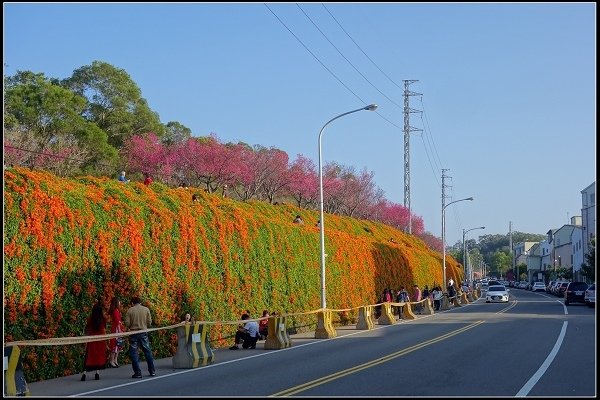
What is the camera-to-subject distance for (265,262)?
30.3m

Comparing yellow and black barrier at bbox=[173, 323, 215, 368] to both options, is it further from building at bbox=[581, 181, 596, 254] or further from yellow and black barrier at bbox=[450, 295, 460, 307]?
building at bbox=[581, 181, 596, 254]

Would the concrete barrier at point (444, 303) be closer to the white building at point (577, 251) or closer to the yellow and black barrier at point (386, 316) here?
the yellow and black barrier at point (386, 316)

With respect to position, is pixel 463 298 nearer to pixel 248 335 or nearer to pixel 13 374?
pixel 248 335

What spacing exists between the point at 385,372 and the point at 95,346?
6.26 meters

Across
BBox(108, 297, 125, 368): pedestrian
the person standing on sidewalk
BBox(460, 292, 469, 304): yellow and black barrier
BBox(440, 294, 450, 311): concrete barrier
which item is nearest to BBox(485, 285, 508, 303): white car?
BBox(460, 292, 469, 304): yellow and black barrier

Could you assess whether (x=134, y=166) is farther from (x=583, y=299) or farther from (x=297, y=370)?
(x=297, y=370)

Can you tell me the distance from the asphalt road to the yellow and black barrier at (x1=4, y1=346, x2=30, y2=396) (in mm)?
682

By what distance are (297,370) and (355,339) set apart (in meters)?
10.8

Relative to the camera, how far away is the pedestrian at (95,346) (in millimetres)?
17609

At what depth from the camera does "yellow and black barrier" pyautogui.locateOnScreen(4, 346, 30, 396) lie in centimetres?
1438

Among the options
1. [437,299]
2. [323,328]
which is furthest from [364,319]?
[437,299]

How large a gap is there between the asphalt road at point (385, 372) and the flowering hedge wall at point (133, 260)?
135 cm

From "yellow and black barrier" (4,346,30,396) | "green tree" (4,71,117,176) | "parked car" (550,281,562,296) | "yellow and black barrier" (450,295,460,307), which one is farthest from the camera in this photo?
"parked car" (550,281,562,296)

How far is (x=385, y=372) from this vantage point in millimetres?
17250
